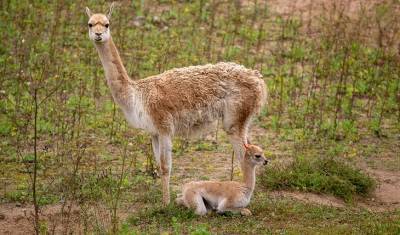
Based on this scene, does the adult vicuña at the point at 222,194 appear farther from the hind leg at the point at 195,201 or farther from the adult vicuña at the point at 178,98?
the adult vicuña at the point at 178,98

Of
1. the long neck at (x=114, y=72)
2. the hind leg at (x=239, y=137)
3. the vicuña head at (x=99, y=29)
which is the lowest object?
the hind leg at (x=239, y=137)

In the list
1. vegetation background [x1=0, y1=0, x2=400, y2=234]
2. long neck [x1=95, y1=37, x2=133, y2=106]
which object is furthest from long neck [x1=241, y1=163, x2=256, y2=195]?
long neck [x1=95, y1=37, x2=133, y2=106]

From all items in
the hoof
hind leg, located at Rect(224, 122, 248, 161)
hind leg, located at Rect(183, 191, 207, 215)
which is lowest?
the hoof

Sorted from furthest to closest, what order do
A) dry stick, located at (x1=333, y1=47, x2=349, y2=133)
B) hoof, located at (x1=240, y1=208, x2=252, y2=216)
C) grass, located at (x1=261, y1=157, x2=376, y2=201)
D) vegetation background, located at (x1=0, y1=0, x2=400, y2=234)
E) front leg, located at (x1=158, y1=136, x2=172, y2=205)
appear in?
dry stick, located at (x1=333, y1=47, x2=349, y2=133) → grass, located at (x1=261, y1=157, x2=376, y2=201) → front leg, located at (x1=158, y1=136, x2=172, y2=205) → vegetation background, located at (x1=0, y1=0, x2=400, y2=234) → hoof, located at (x1=240, y1=208, x2=252, y2=216)

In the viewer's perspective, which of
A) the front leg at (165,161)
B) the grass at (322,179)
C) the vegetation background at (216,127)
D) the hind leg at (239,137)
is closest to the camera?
the vegetation background at (216,127)

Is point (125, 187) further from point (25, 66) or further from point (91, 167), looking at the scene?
point (25, 66)

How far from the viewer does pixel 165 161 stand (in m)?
10.2

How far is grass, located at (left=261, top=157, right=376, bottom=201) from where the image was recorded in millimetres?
10742

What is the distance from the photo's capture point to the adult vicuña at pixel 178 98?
10.2m

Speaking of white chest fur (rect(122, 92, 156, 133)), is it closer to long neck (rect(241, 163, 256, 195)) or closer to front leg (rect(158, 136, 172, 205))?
front leg (rect(158, 136, 172, 205))

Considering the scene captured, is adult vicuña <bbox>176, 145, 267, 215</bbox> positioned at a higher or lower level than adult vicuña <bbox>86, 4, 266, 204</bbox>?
lower

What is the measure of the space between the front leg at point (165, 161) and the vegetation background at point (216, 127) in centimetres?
24

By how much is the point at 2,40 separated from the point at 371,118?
6.35 metres

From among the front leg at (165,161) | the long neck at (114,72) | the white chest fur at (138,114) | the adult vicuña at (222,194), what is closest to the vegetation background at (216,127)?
the adult vicuña at (222,194)
